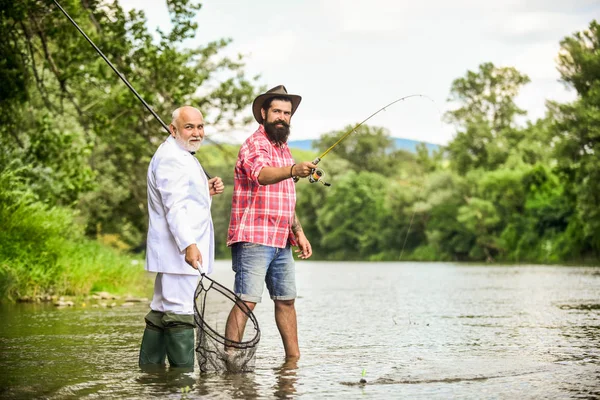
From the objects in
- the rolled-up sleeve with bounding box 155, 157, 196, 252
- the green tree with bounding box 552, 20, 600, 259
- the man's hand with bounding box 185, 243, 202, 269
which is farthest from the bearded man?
the green tree with bounding box 552, 20, 600, 259

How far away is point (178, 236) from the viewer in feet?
21.5

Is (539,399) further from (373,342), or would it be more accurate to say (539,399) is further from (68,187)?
(68,187)

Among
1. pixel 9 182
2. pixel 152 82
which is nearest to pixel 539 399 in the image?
pixel 9 182

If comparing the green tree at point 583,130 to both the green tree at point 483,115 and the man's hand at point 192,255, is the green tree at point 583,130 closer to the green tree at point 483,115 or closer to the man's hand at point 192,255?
the green tree at point 483,115

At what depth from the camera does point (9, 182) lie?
15.6m

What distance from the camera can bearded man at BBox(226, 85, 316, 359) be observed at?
7176mm

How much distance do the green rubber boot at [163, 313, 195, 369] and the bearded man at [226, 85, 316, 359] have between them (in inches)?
16.3

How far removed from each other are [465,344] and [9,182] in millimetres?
9209

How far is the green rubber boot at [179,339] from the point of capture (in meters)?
6.66

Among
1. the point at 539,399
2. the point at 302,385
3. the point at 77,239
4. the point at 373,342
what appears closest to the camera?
the point at 539,399

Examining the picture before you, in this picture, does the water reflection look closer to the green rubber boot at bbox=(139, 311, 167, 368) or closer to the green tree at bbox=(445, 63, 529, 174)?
the green rubber boot at bbox=(139, 311, 167, 368)

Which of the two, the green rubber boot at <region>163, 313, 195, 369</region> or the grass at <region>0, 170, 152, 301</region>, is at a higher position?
the grass at <region>0, 170, 152, 301</region>

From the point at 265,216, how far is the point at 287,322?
2.82 ft

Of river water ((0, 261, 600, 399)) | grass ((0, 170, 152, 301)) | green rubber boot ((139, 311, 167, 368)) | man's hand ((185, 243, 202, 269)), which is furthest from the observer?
grass ((0, 170, 152, 301))
